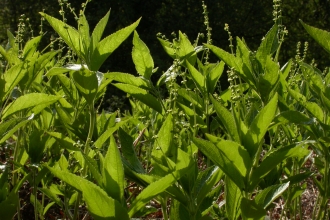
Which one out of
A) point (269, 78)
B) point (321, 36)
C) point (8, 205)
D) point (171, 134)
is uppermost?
point (321, 36)

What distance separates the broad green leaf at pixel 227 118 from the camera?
1377 millimetres

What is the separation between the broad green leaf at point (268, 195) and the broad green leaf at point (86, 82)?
1.80 feet

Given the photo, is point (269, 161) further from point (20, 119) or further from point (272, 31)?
point (20, 119)

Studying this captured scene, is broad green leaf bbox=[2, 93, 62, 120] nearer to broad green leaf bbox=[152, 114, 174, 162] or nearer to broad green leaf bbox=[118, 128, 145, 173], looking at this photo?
broad green leaf bbox=[118, 128, 145, 173]

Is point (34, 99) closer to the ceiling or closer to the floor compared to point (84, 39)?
closer to the floor

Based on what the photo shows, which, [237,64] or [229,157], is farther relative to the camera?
[237,64]

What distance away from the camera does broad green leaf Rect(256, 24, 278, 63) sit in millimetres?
1718

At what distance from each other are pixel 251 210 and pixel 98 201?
377 mm

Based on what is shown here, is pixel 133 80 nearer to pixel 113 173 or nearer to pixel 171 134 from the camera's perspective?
pixel 171 134

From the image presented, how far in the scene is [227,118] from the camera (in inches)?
54.9

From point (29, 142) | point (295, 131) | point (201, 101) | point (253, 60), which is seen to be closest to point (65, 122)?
point (29, 142)

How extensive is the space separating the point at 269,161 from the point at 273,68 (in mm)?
330

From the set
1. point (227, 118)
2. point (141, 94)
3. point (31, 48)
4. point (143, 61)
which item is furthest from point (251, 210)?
point (31, 48)

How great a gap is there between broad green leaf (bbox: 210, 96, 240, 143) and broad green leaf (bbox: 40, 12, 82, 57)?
1.68ft
